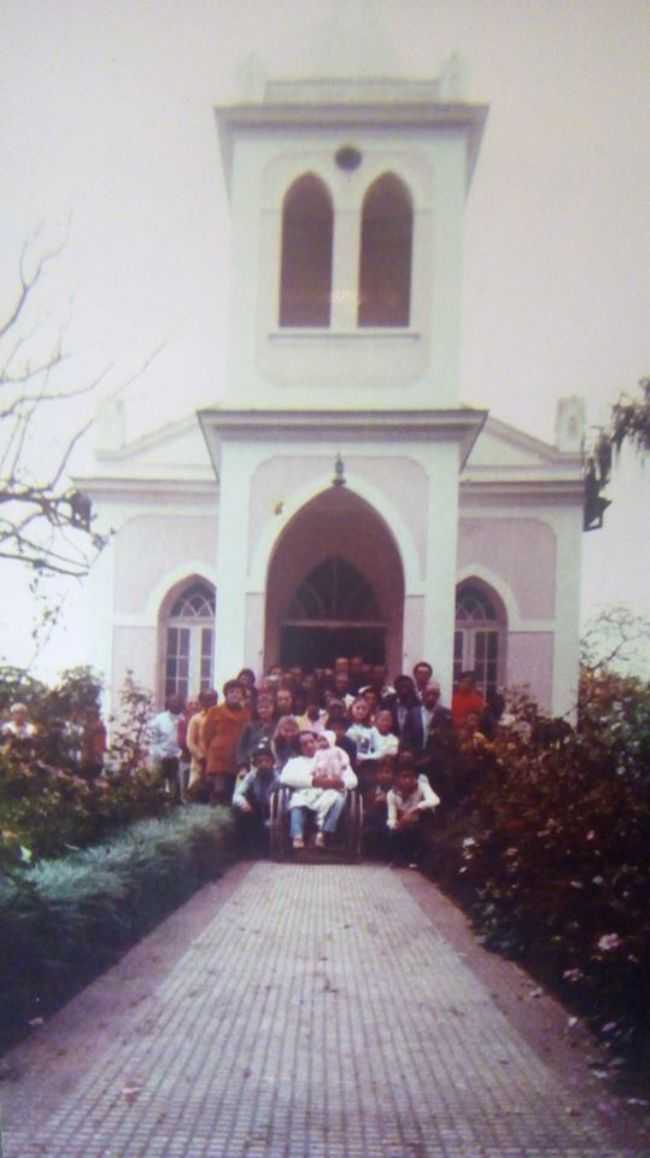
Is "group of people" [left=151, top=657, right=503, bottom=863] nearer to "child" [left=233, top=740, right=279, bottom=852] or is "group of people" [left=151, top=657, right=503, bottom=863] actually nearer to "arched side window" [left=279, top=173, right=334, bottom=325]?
"child" [left=233, top=740, right=279, bottom=852]

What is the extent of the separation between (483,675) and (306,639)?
5.33ft

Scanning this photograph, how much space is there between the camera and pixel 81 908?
3520 mm

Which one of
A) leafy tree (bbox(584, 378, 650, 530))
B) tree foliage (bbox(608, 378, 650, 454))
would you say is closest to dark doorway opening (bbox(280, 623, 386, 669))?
leafy tree (bbox(584, 378, 650, 530))

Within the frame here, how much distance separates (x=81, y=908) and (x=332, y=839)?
2.77 m

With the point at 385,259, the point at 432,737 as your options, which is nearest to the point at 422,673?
the point at 432,737

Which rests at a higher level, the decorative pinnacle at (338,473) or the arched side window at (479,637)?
the decorative pinnacle at (338,473)

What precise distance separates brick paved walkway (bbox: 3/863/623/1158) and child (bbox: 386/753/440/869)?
1740 mm

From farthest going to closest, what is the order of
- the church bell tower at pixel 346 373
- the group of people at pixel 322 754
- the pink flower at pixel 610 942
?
the group of people at pixel 322 754
the church bell tower at pixel 346 373
the pink flower at pixel 610 942

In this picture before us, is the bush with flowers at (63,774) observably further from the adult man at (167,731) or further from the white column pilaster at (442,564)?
the white column pilaster at (442,564)

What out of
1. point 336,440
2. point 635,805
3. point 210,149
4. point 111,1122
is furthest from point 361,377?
point 111,1122

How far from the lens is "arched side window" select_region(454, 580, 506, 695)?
4691 mm

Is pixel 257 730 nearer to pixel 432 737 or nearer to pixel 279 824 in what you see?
pixel 279 824

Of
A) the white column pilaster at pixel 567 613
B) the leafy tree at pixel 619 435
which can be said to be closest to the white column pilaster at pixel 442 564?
the white column pilaster at pixel 567 613

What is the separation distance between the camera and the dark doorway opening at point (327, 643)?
630 centimetres
